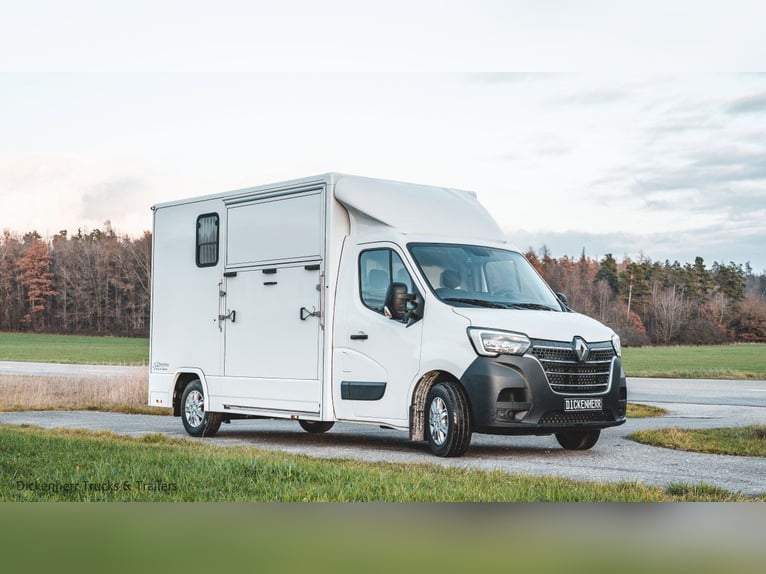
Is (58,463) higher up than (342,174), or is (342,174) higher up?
(342,174)

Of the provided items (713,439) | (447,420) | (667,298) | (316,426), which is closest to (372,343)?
(447,420)

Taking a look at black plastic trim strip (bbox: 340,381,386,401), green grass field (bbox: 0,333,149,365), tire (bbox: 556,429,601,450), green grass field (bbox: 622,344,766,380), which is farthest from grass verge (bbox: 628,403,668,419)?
green grass field (bbox: 0,333,149,365)

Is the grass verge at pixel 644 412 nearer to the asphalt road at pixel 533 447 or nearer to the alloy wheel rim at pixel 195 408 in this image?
the asphalt road at pixel 533 447

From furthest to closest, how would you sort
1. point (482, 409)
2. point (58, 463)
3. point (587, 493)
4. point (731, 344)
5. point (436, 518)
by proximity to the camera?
1. point (731, 344)
2. point (482, 409)
3. point (58, 463)
4. point (587, 493)
5. point (436, 518)

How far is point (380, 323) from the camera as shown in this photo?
44.0ft

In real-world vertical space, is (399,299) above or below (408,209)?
below

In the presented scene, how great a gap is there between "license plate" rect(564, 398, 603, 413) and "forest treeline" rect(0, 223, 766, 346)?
58916 mm

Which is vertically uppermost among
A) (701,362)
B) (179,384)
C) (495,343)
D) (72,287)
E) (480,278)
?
(72,287)

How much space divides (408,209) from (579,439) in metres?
3.73

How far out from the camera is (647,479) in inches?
433

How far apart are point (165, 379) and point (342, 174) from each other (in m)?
4.98

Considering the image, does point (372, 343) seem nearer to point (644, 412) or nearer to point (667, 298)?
point (644, 412)

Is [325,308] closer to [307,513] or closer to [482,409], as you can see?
[482,409]

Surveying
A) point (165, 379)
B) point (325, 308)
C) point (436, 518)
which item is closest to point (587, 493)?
point (436, 518)
